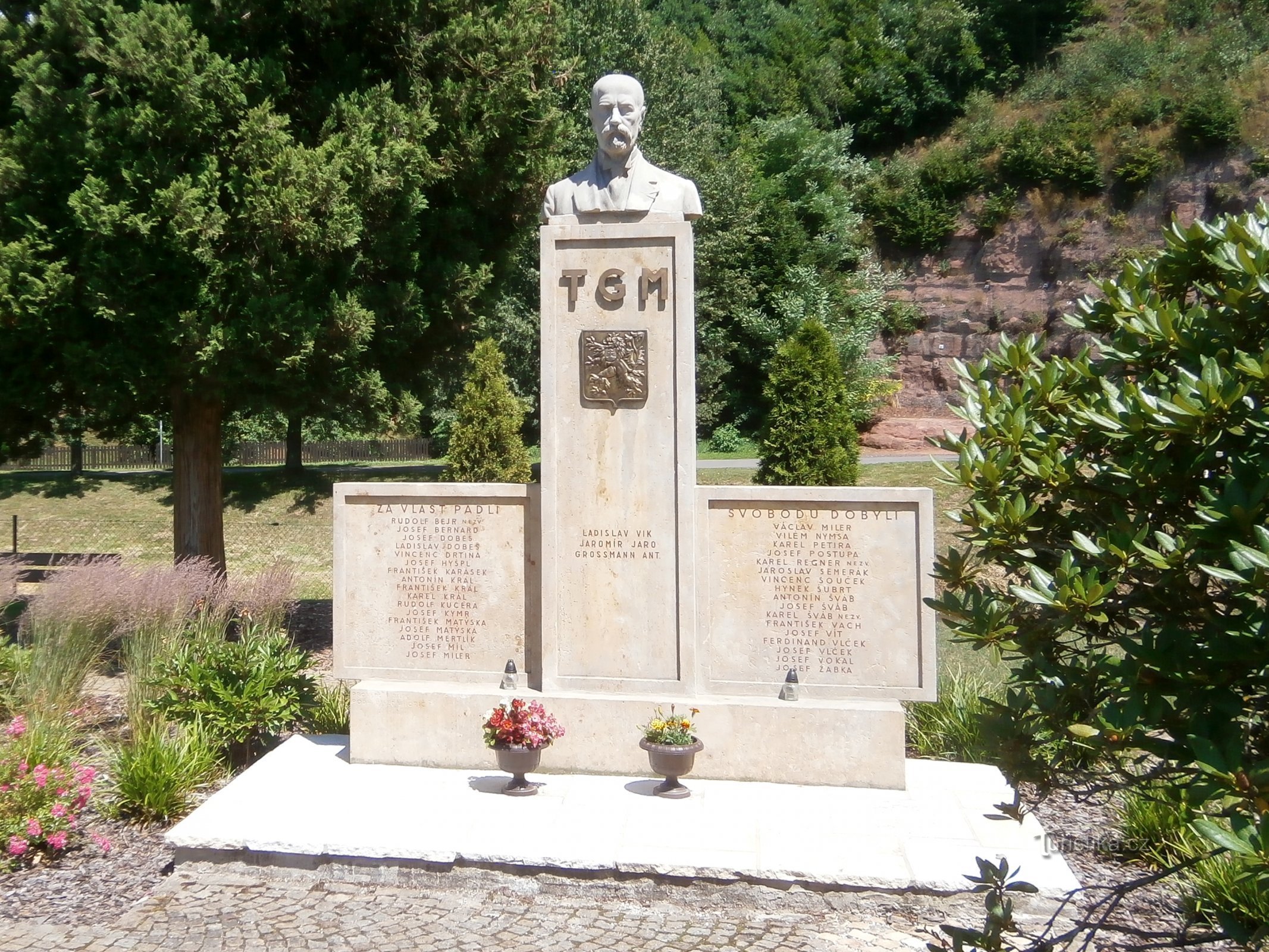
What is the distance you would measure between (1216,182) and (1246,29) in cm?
749

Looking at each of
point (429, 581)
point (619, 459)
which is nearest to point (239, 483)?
point (429, 581)

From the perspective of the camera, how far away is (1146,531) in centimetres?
223

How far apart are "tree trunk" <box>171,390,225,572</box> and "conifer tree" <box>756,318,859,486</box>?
659 cm

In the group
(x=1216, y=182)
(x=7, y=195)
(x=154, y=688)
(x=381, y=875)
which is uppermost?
(x=1216, y=182)

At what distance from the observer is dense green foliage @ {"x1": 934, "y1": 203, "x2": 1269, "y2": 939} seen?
76.5 inches

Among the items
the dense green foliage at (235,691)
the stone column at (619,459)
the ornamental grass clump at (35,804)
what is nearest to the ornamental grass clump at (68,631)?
the dense green foliage at (235,691)

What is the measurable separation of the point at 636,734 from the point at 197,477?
6346 mm

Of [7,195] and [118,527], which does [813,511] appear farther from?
[118,527]

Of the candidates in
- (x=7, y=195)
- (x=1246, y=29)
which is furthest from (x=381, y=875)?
(x=1246, y=29)

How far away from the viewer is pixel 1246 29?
33.6 meters

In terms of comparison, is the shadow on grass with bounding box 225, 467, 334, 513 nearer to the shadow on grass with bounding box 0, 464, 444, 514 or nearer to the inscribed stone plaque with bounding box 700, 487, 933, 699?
the shadow on grass with bounding box 0, 464, 444, 514

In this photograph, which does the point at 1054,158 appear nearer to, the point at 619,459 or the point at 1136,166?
the point at 1136,166

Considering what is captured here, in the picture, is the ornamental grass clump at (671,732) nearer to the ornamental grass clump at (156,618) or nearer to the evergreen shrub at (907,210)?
the ornamental grass clump at (156,618)

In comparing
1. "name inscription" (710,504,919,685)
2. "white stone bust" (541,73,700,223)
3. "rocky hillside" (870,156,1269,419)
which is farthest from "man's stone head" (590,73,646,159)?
"rocky hillside" (870,156,1269,419)
